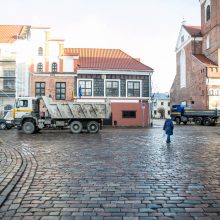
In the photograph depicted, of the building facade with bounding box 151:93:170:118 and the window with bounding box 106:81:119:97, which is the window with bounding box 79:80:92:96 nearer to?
the window with bounding box 106:81:119:97

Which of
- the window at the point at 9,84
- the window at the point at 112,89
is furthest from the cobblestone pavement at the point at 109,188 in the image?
the window at the point at 9,84

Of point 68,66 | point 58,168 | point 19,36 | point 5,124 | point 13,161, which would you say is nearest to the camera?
point 58,168

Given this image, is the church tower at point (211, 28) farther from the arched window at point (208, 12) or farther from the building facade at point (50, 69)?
the building facade at point (50, 69)

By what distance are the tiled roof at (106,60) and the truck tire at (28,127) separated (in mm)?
13885

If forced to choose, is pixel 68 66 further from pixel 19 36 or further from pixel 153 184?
pixel 153 184

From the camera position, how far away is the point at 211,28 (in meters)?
47.8

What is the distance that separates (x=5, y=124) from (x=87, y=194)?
82.7 feet

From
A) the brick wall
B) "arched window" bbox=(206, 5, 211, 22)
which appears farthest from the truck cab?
"arched window" bbox=(206, 5, 211, 22)

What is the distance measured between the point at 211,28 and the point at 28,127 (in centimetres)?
3669

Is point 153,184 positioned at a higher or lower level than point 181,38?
lower

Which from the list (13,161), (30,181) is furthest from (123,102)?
(30,181)

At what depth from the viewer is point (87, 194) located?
19.0 ft

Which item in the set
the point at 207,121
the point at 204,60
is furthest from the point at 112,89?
the point at 204,60

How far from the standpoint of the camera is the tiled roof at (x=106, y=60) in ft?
118
